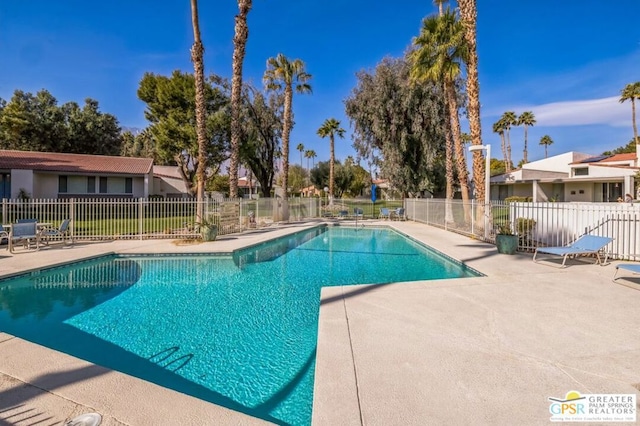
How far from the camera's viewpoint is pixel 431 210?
19.2 metres

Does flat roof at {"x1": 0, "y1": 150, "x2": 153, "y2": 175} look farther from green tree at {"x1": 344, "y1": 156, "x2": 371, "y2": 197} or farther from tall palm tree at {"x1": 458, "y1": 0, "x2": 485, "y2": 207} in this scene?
green tree at {"x1": 344, "y1": 156, "x2": 371, "y2": 197}

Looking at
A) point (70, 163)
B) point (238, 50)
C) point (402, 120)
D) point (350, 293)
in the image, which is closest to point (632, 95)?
point (402, 120)

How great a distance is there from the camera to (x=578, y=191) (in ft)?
99.8

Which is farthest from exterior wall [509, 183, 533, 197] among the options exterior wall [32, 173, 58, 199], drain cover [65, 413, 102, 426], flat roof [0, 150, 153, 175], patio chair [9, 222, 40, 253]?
exterior wall [32, 173, 58, 199]

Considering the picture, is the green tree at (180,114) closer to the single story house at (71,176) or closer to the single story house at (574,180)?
the single story house at (71,176)

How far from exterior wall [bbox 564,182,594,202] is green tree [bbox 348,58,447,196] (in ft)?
50.7

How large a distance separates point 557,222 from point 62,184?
29.5 metres

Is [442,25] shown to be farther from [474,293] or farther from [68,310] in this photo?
[68,310]

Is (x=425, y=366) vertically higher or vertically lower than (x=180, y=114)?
lower

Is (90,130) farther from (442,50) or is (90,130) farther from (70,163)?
(442,50)

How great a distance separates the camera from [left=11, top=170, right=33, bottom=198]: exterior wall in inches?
852

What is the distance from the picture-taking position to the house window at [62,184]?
23.9 metres

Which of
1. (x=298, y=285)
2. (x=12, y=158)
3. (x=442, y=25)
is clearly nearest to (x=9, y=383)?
(x=298, y=285)

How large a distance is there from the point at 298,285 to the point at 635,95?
54291mm
